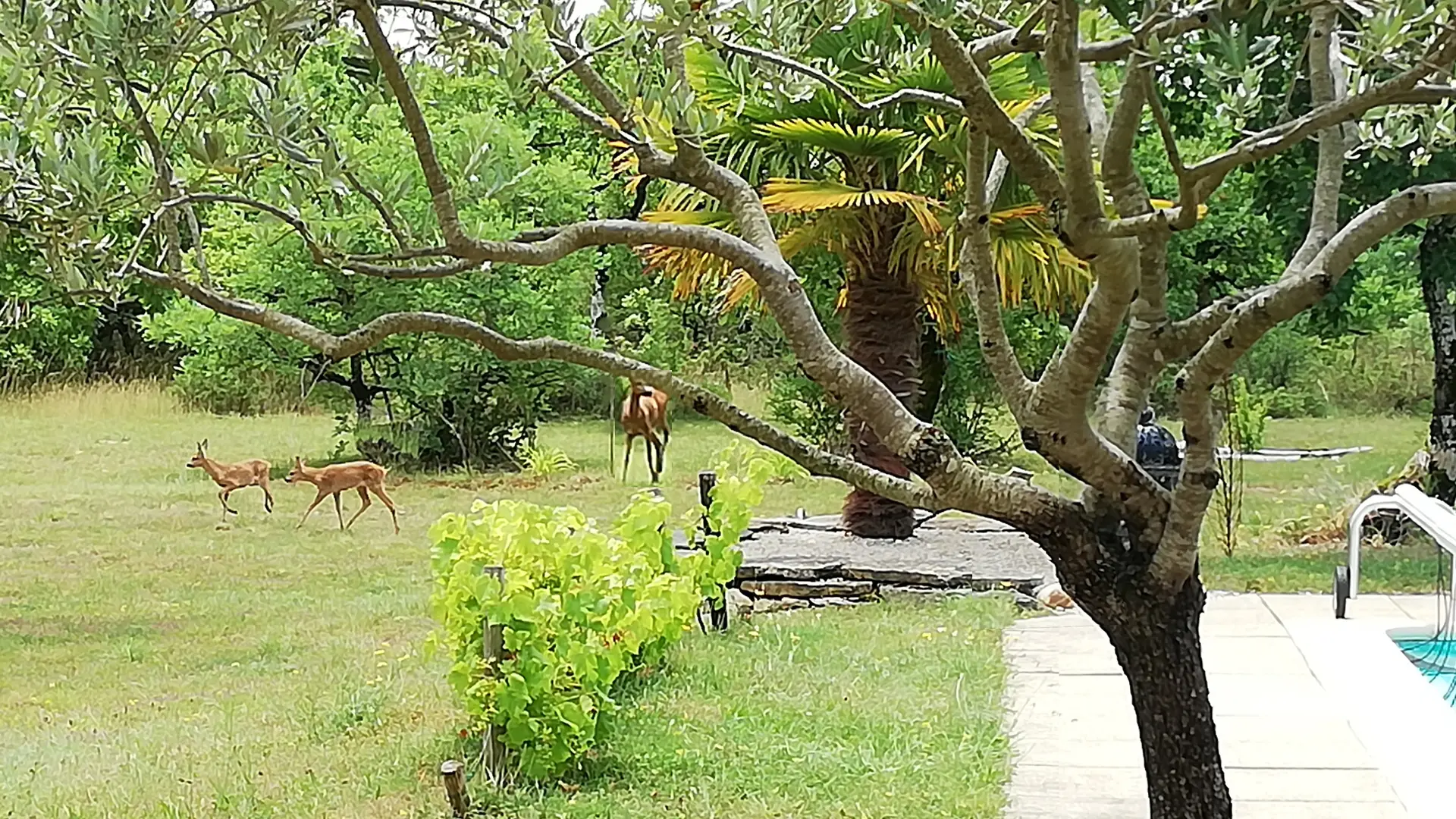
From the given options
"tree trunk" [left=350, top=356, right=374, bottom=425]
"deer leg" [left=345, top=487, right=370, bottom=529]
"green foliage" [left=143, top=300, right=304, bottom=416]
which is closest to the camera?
"deer leg" [left=345, top=487, right=370, bottom=529]

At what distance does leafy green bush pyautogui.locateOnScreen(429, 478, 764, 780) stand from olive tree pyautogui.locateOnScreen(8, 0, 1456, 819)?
121 centimetres

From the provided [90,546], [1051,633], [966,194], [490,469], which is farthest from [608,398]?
[966,194]

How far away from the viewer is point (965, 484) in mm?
2322

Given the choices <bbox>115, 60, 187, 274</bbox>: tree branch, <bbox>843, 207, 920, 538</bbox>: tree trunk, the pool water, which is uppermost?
<bbox>115, 60, 187, 274</bbox>: tree branch

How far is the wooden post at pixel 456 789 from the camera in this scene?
127 inches

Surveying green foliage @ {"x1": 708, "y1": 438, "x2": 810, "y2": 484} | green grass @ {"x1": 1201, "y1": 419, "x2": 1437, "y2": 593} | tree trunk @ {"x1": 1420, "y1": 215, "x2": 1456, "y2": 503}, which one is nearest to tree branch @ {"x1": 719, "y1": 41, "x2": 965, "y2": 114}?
green foliage @ {"x1": 708, "y1": 438, "x2": 810, "y2": 484}

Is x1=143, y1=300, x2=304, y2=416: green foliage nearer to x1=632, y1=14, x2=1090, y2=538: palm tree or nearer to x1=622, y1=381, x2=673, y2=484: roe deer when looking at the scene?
x1=622, y1=381, x2=673, y2=484: roe deer

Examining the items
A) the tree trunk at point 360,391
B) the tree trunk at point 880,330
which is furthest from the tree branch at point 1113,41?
the tree trunk at point 360,391

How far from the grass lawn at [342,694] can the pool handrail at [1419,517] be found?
119cm

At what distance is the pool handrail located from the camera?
12.4 ft

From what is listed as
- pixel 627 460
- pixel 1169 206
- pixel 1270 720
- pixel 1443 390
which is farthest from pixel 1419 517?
pixel 627 460

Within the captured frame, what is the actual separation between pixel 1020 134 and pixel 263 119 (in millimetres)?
977

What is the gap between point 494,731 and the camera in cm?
353

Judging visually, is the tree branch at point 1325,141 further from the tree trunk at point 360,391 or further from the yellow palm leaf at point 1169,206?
the tree trunk at point 360,391
